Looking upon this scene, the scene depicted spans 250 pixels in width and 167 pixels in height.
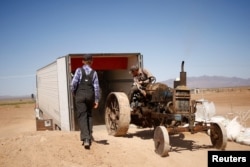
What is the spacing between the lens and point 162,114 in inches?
337

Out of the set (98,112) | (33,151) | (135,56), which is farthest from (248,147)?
(98,112)

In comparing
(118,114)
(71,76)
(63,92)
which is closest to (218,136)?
(118,114)

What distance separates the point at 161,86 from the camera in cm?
914

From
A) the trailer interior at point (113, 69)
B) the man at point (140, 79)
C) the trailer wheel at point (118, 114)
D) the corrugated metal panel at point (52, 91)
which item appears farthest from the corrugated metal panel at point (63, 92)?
the man at point (140, 79)

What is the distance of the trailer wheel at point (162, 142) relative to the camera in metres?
7.45

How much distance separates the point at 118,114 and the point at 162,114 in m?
1.80

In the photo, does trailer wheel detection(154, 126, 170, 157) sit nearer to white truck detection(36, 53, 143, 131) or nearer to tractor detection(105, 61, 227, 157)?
tractor detection(105, 61, 227, 157)

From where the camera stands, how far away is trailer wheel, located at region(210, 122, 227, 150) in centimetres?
815

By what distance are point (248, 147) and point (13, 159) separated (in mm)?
6479

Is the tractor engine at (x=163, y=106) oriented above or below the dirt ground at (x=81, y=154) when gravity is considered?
above

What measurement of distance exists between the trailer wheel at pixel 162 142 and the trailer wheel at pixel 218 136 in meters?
1.64

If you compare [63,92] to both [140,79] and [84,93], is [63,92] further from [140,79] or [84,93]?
[84,93]

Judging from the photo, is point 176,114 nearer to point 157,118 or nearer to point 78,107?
point 157,118

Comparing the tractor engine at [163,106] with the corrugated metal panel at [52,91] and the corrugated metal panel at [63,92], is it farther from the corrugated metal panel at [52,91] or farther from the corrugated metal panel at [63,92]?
the corrugated metal panel at [52,91]
